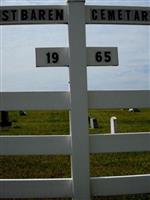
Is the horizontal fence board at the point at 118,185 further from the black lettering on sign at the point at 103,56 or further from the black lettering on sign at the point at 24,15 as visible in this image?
the black lettering on sign at the point at 24,15

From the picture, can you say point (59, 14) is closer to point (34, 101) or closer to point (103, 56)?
point (103, 56)

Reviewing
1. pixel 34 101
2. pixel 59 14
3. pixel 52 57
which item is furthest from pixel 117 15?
pixel 34 101

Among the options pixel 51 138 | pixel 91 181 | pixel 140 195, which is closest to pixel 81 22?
pixel 51 138

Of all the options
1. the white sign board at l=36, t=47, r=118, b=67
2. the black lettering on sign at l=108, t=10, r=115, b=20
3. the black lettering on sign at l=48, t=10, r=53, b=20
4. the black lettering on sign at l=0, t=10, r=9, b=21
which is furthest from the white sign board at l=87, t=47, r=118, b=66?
the black lettering on sign at l=0, t=10, r=9, b=21

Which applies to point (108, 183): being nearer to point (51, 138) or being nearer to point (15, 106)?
point (51, 138)

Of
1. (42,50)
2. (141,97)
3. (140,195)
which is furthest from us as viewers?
(140,195)

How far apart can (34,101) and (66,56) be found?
59 centimetres

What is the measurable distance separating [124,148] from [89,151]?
1.34 feet

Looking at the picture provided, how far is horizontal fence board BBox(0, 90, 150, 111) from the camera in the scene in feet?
15.6

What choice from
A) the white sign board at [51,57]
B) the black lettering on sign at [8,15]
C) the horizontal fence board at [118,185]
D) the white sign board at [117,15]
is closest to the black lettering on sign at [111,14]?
the white sign board at [117,15]

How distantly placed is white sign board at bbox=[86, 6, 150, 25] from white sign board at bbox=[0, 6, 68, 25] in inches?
12.5

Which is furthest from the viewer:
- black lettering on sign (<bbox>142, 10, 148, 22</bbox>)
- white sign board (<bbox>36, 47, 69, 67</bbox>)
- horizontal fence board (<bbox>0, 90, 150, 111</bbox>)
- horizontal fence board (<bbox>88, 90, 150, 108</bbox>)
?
black lettering on sign (<bbox>142, 10, 148, 22</bbox>)

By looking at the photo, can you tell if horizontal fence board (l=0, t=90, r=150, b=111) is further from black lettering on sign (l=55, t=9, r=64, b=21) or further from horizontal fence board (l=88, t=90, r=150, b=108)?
black lettering on sign (l=55, t=9, r=64, b=21)

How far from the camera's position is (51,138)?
4.80 metres
